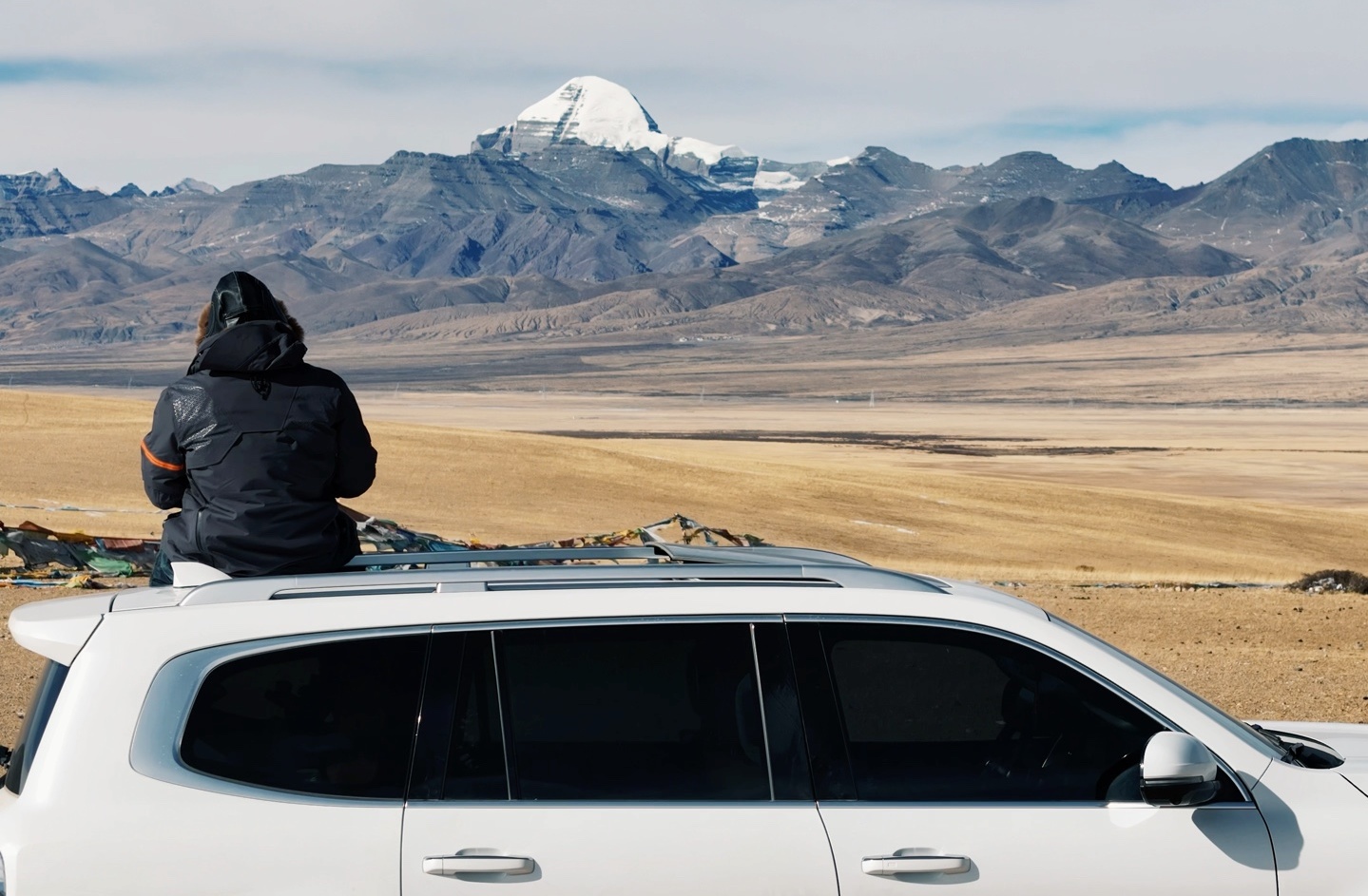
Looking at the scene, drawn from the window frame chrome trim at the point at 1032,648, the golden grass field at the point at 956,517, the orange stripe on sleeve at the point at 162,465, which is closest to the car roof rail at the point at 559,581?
the window frame chrome trim at the point at 1032,648

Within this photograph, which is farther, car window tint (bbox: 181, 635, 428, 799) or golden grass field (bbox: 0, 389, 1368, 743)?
golden grass field (bbox: 0, 389, 1368, 743)

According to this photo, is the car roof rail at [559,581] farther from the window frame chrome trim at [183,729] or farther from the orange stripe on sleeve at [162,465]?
the orange stripe on sleeve at [162,465]

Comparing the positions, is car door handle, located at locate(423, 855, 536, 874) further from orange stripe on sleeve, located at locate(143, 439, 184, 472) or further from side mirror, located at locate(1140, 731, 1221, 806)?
orange stripe on sleeve, located at locate(143, 439, 184, 472)

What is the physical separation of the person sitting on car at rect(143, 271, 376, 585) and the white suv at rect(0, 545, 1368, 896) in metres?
0.83

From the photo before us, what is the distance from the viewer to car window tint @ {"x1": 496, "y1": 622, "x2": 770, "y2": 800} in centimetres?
331

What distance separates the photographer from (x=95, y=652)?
328 cm

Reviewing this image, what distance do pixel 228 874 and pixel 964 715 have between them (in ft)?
5.63

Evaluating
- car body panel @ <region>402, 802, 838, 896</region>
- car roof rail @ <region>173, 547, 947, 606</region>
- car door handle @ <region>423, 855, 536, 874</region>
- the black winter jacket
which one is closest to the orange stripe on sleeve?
the black winter jacket

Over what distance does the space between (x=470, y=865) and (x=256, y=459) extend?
1678 mm

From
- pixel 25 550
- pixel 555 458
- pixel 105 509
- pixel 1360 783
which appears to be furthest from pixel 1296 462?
pixel 1360 783

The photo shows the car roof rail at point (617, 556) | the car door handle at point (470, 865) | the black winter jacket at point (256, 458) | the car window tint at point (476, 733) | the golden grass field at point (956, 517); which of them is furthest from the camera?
the golden grass field at point (956, 517)

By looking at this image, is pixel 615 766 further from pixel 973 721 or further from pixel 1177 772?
pixel 1177 772

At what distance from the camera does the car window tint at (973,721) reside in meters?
3.39

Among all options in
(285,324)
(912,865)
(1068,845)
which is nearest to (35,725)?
(285,324)
